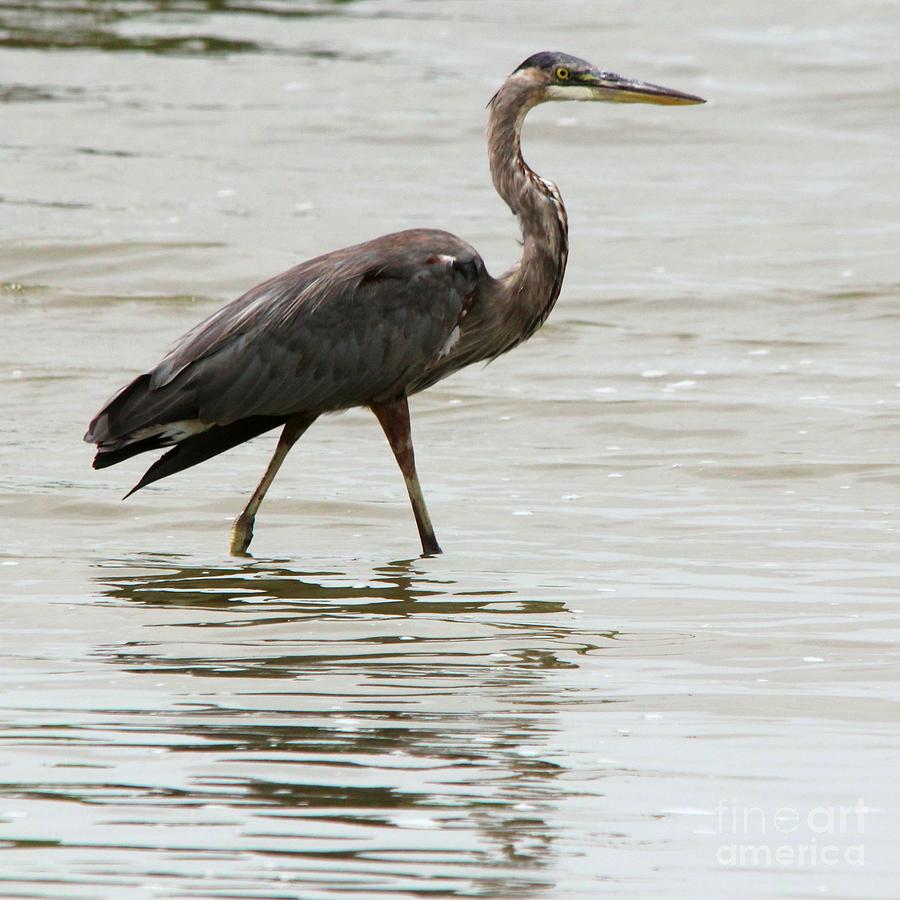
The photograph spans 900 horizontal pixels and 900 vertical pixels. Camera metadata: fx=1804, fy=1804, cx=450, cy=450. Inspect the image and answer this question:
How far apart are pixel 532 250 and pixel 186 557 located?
84.8 inches

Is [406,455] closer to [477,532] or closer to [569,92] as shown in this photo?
[477,532]

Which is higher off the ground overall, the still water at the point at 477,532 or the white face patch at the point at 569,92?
the white face patch at the point at 569,92

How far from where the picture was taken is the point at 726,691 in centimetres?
562

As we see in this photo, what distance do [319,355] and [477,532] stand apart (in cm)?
117

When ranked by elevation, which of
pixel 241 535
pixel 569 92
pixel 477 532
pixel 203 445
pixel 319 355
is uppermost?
pixel 569 92

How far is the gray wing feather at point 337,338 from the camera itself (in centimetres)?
805

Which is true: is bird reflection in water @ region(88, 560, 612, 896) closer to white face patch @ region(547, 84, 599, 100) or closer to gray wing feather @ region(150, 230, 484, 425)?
gray wing feather @ region(150, 230, 484, 425)

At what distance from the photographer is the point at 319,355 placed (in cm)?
814

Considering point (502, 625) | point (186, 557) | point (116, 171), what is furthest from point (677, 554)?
point (116, 171)

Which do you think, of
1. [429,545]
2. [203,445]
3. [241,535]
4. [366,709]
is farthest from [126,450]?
[366,709]

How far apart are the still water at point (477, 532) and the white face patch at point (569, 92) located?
79.2 inches

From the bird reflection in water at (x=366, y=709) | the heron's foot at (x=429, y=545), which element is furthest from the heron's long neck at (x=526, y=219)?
the bird reflection in water at (x=366, y=709)

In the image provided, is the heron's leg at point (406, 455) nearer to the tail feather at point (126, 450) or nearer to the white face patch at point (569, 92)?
the tail feather at point (126, 450)

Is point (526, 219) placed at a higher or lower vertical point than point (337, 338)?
higher
